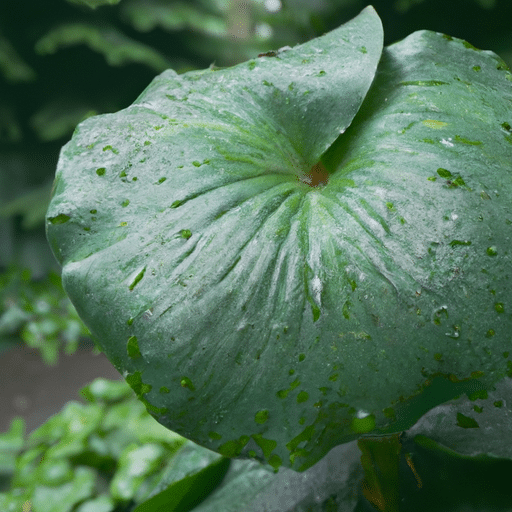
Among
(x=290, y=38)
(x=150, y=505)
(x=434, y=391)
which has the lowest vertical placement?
(x=150, y=505)

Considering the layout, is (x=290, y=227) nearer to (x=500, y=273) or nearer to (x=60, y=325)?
(x=500, y=273)

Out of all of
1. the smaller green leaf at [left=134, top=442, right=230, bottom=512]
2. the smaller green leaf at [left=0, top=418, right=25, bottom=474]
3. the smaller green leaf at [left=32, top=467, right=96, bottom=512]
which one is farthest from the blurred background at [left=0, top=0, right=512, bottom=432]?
the smaller green leaf at [left=134, top=442, right=230, bottom=512]

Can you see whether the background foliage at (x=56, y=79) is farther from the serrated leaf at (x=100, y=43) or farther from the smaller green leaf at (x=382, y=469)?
the smaller green leaf at (x=382, y=469)

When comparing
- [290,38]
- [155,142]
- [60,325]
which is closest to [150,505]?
[155,142]

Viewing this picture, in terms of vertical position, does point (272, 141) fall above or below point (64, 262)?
above

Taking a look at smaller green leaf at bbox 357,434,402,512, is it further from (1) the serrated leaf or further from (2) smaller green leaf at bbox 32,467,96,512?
(1) the serrated leaf

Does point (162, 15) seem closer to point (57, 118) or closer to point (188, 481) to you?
point (57, 118)

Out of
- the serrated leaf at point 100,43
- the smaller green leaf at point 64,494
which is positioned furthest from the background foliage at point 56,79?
the smaller green leaf at point 64,494

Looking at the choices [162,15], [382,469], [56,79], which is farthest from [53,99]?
[382,469]

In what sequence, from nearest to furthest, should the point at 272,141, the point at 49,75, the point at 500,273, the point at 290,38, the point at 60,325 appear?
the point at 500,273 → the point at 272,141 → the point at 290,38 → the point at 60,325 → the point at 49,75
